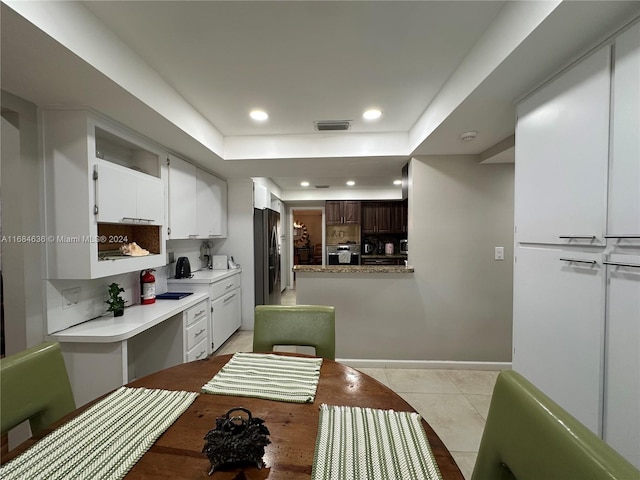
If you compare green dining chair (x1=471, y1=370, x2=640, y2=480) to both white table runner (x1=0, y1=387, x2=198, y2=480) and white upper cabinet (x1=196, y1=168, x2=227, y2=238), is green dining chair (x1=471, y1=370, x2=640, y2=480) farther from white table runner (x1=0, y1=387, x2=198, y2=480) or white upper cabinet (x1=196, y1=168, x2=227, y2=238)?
white upper cabinet (x1=196, y1=168, x2=227, y2=238)

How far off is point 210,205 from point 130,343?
1664 mm

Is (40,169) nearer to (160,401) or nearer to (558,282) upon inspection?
(160,401)

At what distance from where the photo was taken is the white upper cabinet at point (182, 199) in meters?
2.55

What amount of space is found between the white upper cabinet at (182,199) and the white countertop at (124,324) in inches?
26.3

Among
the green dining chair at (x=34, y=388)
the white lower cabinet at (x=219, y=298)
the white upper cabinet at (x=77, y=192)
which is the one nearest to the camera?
the green dining chair at (x=34, y=388)

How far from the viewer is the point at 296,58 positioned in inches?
61.6

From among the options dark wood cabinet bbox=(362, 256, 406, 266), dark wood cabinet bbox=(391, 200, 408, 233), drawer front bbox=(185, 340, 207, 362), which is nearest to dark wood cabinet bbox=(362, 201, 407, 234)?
dark wood cabinet bbox=(391, 200, 408, 233)

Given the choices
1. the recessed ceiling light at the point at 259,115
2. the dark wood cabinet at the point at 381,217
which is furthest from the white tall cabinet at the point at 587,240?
the dark wood cabinet at the point at 381,217

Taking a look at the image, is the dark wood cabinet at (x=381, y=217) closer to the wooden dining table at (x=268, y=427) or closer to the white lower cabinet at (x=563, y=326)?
the white lower cabinet at (x=563, y=326)

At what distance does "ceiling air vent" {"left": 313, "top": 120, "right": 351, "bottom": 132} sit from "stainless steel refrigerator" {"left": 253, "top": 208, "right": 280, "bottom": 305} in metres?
1.75

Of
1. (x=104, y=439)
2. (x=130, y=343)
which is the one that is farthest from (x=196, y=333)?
(x=104, y=439)

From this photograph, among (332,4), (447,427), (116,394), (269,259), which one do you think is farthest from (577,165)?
(269,259)

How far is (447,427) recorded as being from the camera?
1.91 meters

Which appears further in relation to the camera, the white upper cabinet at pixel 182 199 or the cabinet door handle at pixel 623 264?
the white upper cabinet at pixel 182 199
